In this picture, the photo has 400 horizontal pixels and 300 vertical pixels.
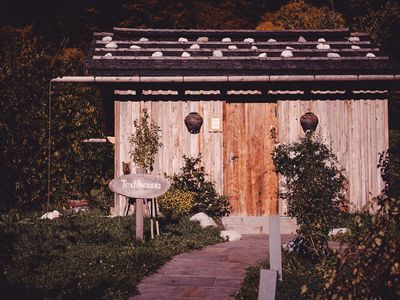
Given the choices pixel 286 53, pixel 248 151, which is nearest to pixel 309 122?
pixel 248 151

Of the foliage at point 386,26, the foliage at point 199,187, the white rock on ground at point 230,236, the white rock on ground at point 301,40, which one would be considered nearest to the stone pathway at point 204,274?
the white rock on ground at point 230,236

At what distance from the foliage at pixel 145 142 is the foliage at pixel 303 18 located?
39.2 feet

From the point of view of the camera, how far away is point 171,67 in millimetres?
11094

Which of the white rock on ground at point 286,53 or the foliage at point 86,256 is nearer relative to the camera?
the foliage at point 86,256

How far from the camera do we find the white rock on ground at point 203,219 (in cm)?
956

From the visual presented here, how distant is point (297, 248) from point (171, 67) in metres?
5.66

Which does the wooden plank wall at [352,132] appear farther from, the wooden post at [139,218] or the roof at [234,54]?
the wooden post at [139,218]

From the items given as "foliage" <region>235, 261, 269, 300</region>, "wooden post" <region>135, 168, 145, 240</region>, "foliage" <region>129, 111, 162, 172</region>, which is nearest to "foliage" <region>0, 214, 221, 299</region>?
"wooden post" <region>135, 168, 145, 240</region>

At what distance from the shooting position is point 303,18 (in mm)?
22375

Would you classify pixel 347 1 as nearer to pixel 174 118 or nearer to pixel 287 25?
pixel 287 25

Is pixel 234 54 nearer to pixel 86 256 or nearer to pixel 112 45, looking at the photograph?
pixel 112 45

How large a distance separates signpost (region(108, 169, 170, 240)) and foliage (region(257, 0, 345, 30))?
14.7 metres

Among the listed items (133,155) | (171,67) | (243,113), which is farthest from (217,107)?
(133,155)

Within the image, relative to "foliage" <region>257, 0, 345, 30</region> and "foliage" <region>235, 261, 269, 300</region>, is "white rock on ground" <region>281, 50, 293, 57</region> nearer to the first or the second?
"foliage" <region>235, 261, 269, 300</region>
